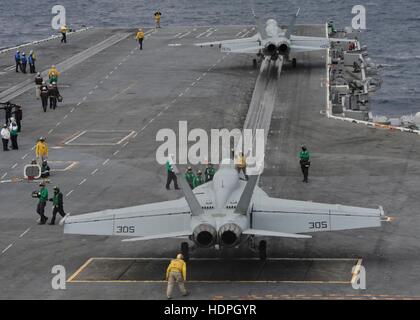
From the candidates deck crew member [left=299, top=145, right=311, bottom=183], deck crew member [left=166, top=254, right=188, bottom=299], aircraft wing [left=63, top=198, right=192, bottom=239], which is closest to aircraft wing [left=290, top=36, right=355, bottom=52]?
deck crew member [left=299, top=145, right=311, bottom=183]

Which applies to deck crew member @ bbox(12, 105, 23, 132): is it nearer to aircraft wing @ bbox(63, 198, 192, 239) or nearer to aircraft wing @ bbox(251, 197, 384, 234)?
aircraft wing @ bbox(63, 198, 192, 239)

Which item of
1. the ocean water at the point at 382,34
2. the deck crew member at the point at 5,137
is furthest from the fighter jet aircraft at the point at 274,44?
the deck crew member at the point at 5,137

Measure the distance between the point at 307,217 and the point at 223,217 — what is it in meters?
3.31

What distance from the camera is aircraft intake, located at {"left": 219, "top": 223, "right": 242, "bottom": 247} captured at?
35031 millimetres

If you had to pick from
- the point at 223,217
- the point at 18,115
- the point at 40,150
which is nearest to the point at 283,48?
the point at 18,115

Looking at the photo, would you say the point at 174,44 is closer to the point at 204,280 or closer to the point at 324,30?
the point at 324,30

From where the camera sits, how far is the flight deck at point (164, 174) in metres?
36.9

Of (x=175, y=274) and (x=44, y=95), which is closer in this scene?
(x=175, y=274)

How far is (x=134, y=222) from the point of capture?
123 feet

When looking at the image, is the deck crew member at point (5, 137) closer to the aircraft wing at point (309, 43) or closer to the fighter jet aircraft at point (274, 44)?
the fighter jet aircraft at point (274, 44)

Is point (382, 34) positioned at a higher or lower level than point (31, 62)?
higher

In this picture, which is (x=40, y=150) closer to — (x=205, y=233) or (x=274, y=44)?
(x=205, y=233)

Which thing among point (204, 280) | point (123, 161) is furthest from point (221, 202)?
point (123, 161)

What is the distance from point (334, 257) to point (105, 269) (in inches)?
341
